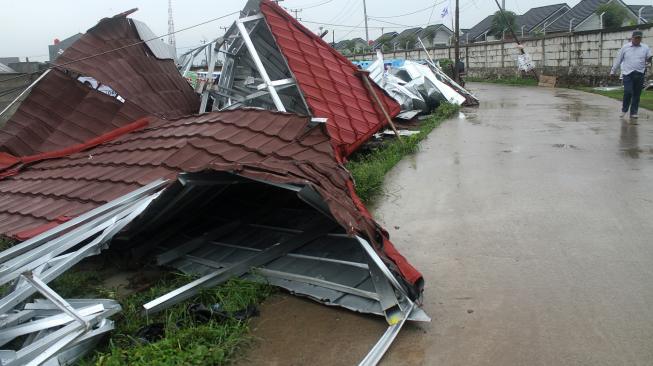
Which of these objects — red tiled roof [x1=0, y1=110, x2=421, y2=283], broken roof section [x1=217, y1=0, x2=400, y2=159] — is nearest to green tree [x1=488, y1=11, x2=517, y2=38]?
broken roof section [x1=217, y1=0, x2=400, y2=159]

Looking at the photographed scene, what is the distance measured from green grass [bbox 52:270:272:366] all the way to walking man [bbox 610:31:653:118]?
28.7 ft

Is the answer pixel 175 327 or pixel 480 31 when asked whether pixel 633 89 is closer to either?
pixel 175 327

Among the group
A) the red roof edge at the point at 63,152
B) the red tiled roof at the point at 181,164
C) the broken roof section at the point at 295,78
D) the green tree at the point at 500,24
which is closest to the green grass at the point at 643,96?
the broken roof section at the point at 295,78

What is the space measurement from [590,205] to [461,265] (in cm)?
194

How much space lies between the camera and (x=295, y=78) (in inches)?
269

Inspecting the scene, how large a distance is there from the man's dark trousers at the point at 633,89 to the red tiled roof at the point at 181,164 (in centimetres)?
722

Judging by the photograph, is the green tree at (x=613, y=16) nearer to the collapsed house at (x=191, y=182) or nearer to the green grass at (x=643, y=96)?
the green grass at (x=643, y=96)

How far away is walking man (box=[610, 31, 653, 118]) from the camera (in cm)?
917

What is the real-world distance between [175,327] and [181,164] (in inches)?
66.6

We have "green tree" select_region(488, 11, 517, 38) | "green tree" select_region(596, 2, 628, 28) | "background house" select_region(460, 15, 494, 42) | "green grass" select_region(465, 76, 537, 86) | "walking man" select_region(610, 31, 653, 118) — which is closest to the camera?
"walking man" select_region(610, 31, 653, 118)

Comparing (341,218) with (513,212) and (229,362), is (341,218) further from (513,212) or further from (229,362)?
(513,212)

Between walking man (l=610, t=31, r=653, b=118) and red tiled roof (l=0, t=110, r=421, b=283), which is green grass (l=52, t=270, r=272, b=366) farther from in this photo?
walking man (l=610, t=31, r=653, b=118)

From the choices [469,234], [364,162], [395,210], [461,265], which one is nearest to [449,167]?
[364,162]

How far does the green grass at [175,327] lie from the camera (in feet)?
8.86
